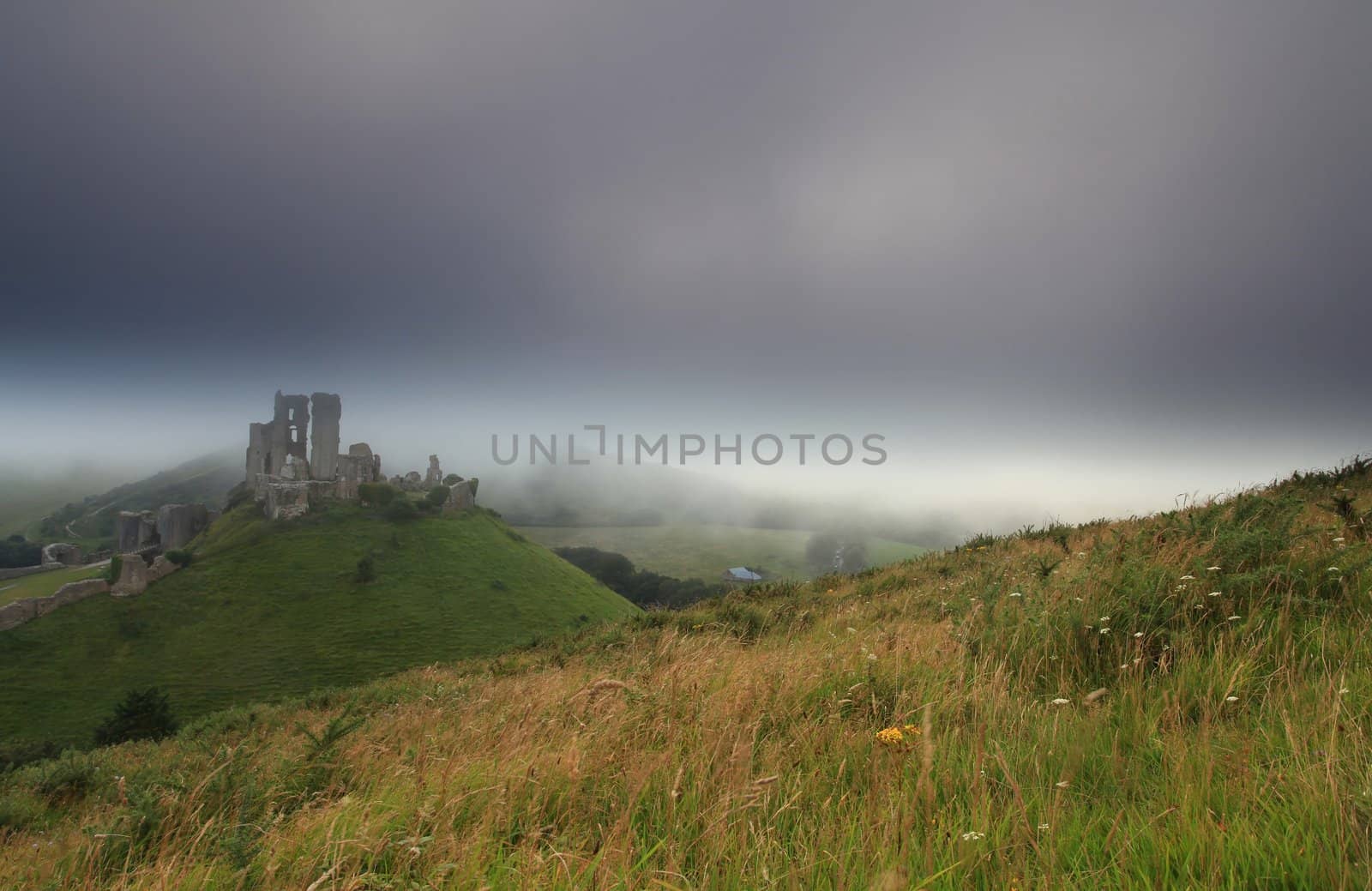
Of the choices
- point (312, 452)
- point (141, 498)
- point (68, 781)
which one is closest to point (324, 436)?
point (312, 452)

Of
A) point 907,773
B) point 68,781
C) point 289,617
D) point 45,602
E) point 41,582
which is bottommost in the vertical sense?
point 289,617

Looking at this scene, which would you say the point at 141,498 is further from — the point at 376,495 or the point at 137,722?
the point at 137,722

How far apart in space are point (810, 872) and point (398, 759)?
2.86 meters

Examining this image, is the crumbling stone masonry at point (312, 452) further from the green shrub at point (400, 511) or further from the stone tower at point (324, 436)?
the green shrub at point (400, 511)

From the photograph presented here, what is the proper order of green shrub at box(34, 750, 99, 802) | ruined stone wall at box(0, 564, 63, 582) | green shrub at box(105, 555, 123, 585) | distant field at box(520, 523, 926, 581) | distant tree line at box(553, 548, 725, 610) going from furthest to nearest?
distant field at box(520, 523, 926, 581) < distant tree line at box(553, 548, 725, 610) < ruined stone wall at box(0, 564, 63, 582) < green shrub at box(105, 555, 123, 585) < green shrub at box(34, 750, 99, 802)

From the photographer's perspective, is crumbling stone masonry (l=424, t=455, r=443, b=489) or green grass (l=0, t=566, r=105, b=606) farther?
crumbling stone masonry (l=424, t=455, r=443, b=489)

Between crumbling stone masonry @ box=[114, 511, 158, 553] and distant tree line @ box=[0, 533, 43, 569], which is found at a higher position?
crumbling stone masonry @ box=[114, 511, 158, 553]

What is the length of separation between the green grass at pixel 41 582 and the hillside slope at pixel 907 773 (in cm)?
7685

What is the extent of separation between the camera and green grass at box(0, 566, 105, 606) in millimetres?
58031

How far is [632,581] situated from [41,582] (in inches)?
2717

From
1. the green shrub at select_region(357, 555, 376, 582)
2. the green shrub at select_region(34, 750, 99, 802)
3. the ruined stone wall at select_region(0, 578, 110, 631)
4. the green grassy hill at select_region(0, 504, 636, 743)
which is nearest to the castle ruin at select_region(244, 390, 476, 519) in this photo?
the green grassy hill at select_region(0, 504, 636, 743)

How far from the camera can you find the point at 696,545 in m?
128

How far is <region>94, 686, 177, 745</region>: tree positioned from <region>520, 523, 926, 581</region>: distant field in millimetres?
70748

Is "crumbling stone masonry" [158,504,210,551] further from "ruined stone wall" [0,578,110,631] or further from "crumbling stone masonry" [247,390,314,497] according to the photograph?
"ruined stone wall" [0,578,110,631]
